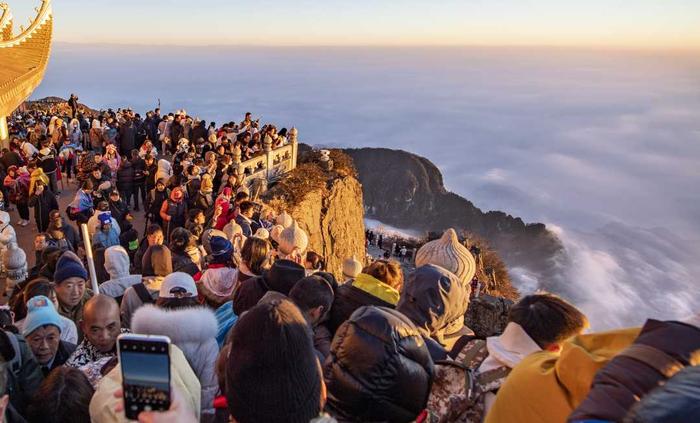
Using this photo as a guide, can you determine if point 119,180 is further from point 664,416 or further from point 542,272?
point 542,272

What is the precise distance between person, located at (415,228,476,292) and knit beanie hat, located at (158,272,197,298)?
74.3 inches

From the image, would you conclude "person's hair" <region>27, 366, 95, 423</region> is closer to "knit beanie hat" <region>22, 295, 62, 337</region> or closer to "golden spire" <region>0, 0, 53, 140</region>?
"knit beanie hat" <region>22, 295, 62, 337</region>

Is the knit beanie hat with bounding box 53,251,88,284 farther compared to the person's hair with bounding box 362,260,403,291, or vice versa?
the knit beanie hat with bounding box 53,251,88,284

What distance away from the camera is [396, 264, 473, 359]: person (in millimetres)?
3326

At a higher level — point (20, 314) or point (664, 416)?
point (664, 416)

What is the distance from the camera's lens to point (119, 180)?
11.7 meters

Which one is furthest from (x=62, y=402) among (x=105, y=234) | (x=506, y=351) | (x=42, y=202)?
(x=42, y=202)

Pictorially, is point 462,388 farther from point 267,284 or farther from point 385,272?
point 267,284

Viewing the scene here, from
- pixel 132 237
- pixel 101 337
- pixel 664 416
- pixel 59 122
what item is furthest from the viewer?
pixel 59 122

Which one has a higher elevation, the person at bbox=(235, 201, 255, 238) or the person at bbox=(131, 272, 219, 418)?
the person at bbox=(131, 272, 219, 418)

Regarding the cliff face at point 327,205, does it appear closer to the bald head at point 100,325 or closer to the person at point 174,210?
the person at point 174,210

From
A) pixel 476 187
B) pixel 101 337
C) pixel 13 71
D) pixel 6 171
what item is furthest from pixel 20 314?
pixel 476 187

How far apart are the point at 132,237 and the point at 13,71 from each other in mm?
12138

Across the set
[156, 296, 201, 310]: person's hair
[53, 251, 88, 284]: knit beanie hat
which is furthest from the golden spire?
[156, 296, 201, 310]: person's hair
